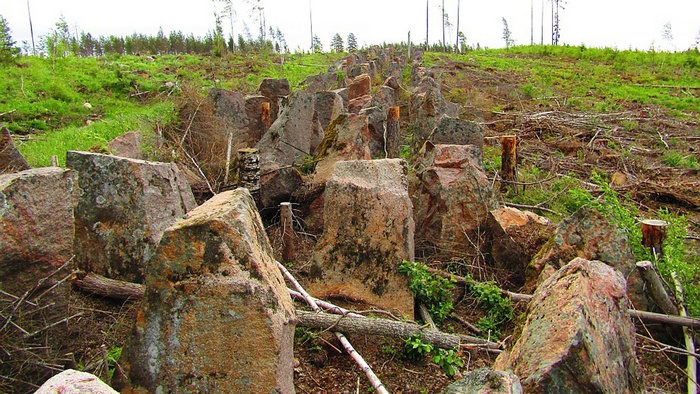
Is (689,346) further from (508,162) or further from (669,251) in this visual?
(508,162)

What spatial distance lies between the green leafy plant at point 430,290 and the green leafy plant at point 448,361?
0.71m

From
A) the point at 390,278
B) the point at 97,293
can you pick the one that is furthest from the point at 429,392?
the point at 97,293

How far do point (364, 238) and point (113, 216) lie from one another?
1967 millimetres

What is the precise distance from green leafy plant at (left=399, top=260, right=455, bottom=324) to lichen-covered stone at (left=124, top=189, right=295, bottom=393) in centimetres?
185

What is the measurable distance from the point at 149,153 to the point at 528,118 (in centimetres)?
866

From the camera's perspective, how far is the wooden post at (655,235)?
388 cm

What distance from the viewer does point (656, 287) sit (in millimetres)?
3586

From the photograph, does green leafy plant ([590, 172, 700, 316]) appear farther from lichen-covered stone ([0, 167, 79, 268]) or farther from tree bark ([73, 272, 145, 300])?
lichen-covered stone ([0, 167, 79, 268])

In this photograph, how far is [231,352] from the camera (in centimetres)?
228

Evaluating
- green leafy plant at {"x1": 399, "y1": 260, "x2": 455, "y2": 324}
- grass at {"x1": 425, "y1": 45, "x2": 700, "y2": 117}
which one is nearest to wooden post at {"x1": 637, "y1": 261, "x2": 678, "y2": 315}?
green leafy plant at {"x1": 399, "y1": 260, "x2": 455, "y2": 324}

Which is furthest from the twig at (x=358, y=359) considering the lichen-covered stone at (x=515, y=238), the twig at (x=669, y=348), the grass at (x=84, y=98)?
the grass at (x=84, y=98)

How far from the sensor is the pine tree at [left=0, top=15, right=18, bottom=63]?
14.2 meters

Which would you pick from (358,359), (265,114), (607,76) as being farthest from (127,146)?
(607,76)

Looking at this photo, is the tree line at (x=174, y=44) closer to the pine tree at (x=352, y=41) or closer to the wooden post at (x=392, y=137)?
the pine tree at (x=352, y=41)
